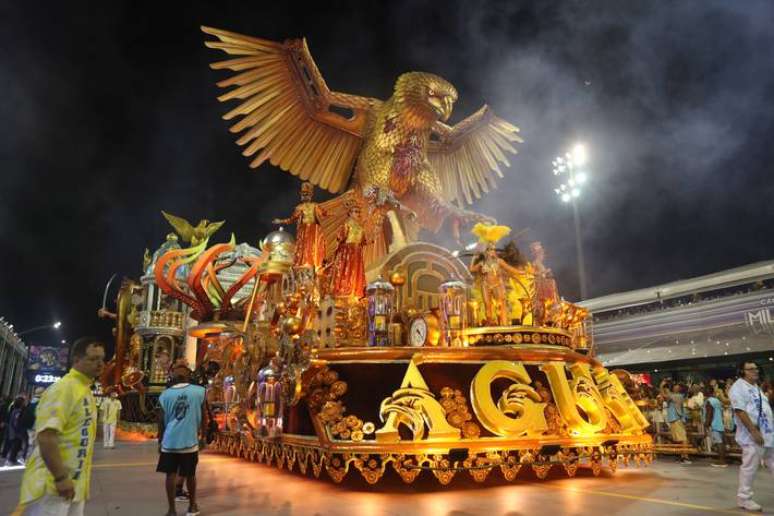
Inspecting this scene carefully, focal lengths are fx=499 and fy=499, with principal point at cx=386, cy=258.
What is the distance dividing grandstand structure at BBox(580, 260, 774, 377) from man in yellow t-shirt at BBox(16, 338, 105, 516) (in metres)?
15.1

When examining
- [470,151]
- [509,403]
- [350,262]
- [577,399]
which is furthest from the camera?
[470,151]

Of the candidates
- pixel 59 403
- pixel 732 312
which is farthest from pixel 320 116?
pixel 732 312

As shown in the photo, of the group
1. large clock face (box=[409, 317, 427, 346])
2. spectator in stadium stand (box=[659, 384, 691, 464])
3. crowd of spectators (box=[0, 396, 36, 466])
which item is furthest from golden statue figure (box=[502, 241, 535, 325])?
crowd of spectators (box=[0, 396, 36, 466])

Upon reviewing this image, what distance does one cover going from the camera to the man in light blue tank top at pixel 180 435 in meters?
4.27

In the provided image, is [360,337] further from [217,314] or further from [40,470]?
[217,314]

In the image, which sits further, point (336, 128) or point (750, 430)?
point (336, 128)

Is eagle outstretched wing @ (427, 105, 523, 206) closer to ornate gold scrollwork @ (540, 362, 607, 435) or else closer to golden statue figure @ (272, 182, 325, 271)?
golden statue figure @ (272, 182, 325, 271)

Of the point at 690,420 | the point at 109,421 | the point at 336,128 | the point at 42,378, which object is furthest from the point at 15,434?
the point at 42,378

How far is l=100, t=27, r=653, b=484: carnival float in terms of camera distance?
5758 mm

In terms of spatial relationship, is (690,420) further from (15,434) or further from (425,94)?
(15,434)

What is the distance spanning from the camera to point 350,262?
27.9 ft

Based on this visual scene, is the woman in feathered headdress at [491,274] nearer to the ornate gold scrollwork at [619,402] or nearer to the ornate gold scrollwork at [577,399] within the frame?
the ornate gold scrollwork at [577,399]

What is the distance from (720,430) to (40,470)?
971cm

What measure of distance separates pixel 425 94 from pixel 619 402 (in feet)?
21.3
